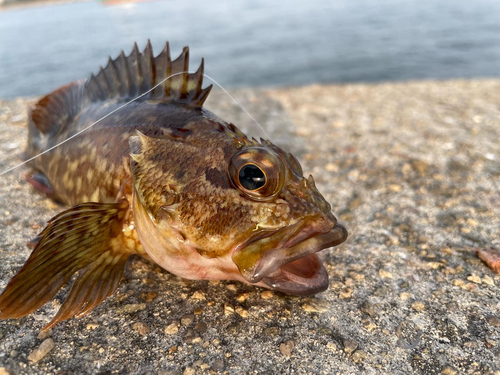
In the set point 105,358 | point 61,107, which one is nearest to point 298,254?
point 105,358

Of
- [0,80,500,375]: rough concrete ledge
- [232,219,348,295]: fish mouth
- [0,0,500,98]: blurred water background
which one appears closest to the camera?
[232,219,348,295]: fish mouth

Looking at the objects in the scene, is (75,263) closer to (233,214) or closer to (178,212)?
(178,212)

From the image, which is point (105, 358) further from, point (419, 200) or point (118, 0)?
point (118, 0)

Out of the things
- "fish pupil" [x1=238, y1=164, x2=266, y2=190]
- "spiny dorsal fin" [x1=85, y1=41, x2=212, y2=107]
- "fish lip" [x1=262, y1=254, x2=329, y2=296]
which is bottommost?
"fish lip" [x1=262, y1=254, x2=329, y2=296]

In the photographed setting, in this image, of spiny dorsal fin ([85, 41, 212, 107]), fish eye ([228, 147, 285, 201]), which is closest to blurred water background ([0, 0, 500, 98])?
spiny dorsal fin ([85, 41, 212, 107])

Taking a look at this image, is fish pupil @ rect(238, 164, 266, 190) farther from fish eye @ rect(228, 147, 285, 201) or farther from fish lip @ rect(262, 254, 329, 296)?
fish lip @ rect(262, 254, 329, 296)

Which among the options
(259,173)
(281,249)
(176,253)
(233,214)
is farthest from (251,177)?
(176,253)

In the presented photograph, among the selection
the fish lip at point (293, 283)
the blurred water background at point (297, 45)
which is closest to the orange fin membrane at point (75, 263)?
the fish lip at point (293, 283)

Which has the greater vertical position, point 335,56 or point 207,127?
point 207,127
